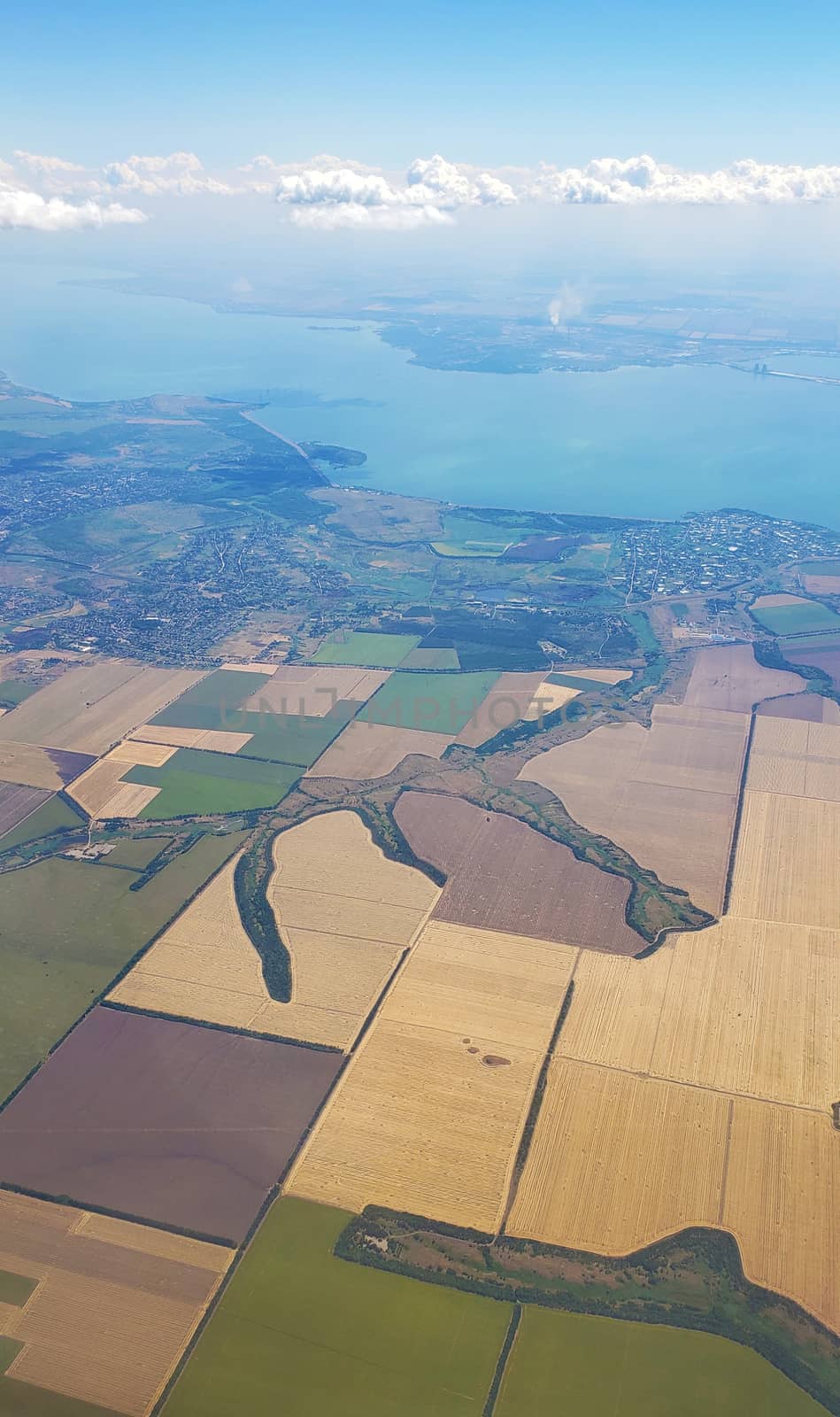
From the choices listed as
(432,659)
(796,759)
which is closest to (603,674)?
(432,659)

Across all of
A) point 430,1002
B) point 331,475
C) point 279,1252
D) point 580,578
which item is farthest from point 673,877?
point 331,475

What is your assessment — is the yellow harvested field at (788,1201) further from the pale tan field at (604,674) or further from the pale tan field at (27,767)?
the pale tan field at (27,767)

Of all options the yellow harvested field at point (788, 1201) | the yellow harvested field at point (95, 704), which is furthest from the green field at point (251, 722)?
the yellow harvested field at point (788, 1201)

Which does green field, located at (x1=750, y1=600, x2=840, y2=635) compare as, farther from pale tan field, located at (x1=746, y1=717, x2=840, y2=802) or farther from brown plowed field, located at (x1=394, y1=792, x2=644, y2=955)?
brown plowed field, located at (x1=394, y1=792, x2=644, y2=955)

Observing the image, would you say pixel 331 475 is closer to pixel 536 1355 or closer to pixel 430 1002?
pixel 430 1002

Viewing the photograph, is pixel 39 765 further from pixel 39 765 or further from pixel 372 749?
pixel 372 749
